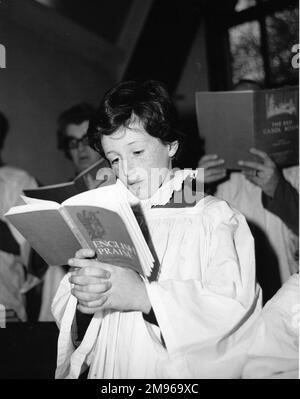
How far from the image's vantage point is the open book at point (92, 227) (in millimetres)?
1101

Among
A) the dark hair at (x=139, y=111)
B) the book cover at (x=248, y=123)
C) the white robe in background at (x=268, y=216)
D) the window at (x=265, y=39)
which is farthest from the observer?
the window at (x=265, y=39)

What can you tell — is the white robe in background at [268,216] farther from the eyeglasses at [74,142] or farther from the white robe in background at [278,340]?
the white robe in background at [278,340]

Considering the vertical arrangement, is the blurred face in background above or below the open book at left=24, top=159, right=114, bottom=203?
above

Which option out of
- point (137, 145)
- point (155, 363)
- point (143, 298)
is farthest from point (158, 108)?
point (155, 363)

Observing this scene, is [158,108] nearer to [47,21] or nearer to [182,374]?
Result: [182,374]

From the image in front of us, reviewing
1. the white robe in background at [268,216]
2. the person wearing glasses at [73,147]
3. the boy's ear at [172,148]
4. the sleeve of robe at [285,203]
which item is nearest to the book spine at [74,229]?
the boy's ear at [172,148]

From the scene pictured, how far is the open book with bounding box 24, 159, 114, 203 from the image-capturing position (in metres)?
2.19

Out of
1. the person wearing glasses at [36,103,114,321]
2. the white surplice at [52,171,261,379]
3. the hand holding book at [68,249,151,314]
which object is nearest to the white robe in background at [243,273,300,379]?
the white surplice at [52,171,261,379]

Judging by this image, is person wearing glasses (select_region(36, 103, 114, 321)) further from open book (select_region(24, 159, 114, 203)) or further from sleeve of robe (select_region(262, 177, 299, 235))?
sleeve of robe (select_region(262, 177, 299, 235))

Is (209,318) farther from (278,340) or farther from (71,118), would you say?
(71,118)

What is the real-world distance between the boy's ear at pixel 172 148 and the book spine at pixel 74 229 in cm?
49

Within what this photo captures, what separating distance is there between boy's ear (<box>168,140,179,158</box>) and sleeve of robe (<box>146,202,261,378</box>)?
43 centimetres

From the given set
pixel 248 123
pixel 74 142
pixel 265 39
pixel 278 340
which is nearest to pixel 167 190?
pixel 278 340

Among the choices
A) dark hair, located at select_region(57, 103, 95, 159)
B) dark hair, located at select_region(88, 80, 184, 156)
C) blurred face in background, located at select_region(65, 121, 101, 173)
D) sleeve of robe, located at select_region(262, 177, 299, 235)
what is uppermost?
dark hair, located at select_region(57, 103, 95, 159)
